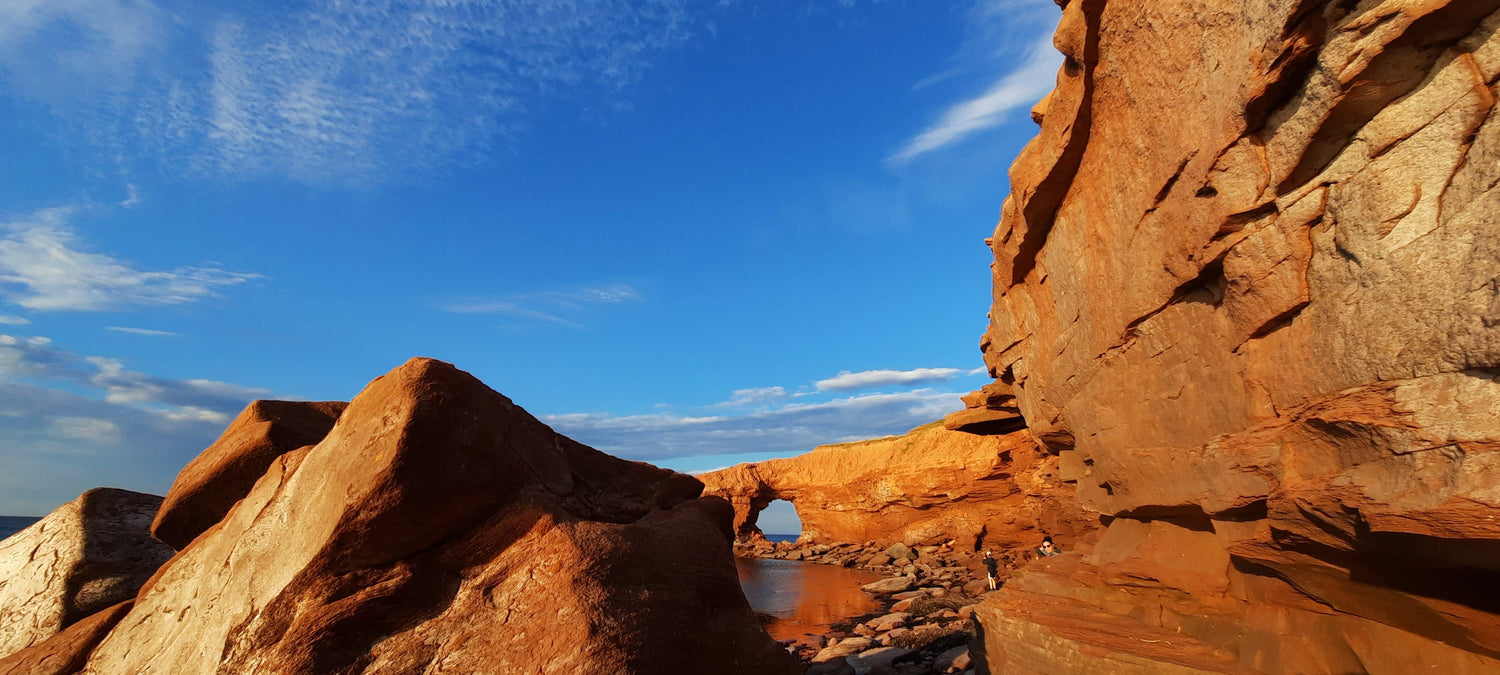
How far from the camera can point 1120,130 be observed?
7.88m

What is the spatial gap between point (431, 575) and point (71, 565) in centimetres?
552

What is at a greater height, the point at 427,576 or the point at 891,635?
the point at 427,576

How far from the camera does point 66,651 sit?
5684mm

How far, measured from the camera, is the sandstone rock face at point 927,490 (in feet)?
85.1

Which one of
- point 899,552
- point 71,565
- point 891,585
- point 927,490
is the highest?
point 927,490

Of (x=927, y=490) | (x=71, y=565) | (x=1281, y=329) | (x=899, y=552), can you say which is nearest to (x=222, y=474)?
(x=71, y=565)

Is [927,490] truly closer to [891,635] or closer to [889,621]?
[889,621]

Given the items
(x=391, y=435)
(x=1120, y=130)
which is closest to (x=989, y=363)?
(x=1120, y=130)

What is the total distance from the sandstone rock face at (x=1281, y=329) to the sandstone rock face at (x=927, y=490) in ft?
39.6

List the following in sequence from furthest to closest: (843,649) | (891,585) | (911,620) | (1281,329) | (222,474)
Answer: (891,585)
(911,620)
(843,649)
(222,474)
(1281,329)

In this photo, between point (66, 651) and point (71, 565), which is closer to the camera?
point (66, 651)

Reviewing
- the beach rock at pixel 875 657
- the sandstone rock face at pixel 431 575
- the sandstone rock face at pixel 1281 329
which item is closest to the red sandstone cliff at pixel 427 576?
the sandstone rock face at pixel 431 575

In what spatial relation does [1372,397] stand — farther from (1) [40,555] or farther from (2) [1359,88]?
(1) [40,555]

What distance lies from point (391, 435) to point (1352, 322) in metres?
6.94
